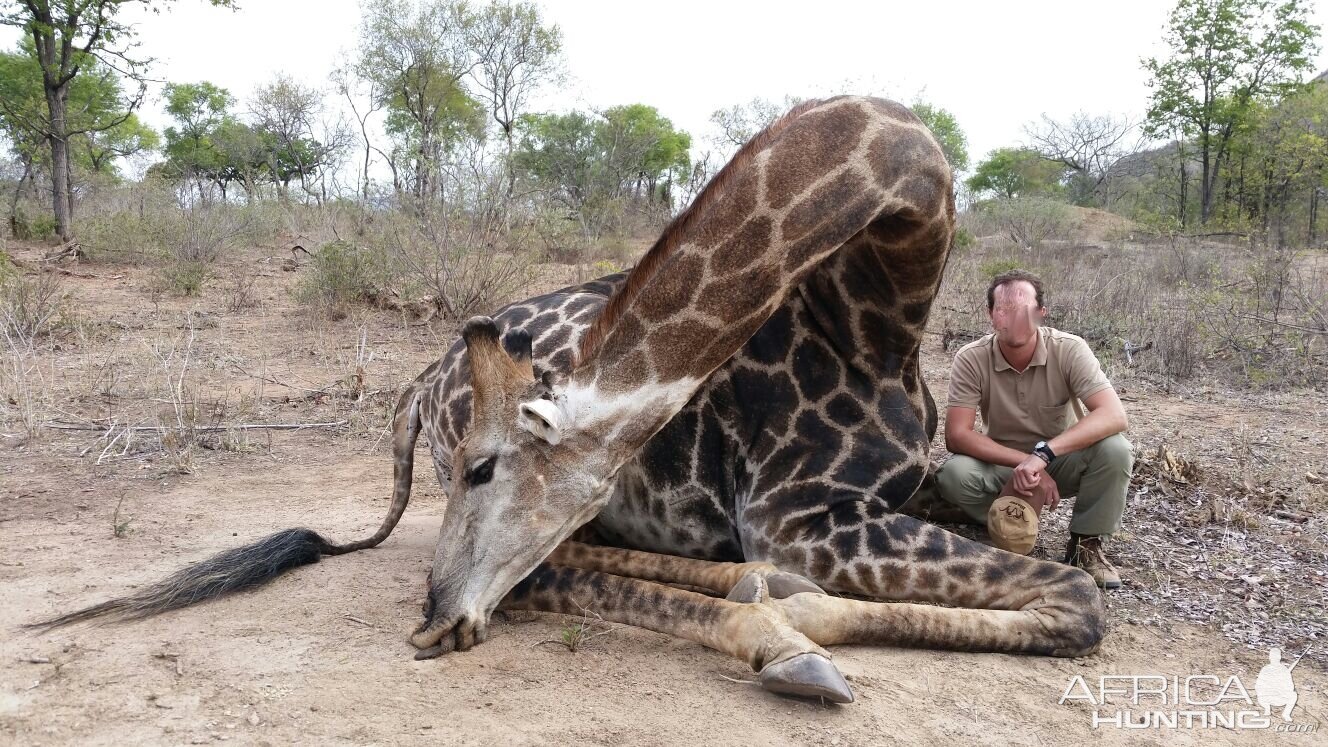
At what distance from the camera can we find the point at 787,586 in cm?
322

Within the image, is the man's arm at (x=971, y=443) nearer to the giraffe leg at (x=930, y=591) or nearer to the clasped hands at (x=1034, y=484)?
the clasped hands at (x=1034, y=484)

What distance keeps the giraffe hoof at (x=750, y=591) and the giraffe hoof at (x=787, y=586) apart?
0.04m

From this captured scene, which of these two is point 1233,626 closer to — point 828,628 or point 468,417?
point 828,628

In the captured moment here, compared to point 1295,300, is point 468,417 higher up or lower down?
lower down

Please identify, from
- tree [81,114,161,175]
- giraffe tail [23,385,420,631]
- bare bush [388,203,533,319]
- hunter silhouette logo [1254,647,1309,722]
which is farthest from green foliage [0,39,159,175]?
hunter silhouette logo [1254,647,1309,722]

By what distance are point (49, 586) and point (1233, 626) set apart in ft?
14.5

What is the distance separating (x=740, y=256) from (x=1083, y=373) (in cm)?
192

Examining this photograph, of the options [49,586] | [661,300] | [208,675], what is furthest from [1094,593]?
[49,586]

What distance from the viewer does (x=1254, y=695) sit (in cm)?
288

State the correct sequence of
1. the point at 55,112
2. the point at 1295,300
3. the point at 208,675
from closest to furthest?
1. the point at 208,675
2. the point at 1295,300
3. the point at 55,112

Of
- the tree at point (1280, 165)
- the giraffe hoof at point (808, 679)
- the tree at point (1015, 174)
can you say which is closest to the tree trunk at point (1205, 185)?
the tree at point (1280, 165)

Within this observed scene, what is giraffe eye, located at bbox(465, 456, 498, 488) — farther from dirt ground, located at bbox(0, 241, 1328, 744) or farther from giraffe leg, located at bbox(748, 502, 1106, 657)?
giraffe leg, located at bbox(748, 502, 1106, 657)

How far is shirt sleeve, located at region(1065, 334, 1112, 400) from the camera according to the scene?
3941 mm

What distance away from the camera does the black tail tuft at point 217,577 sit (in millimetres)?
3234
